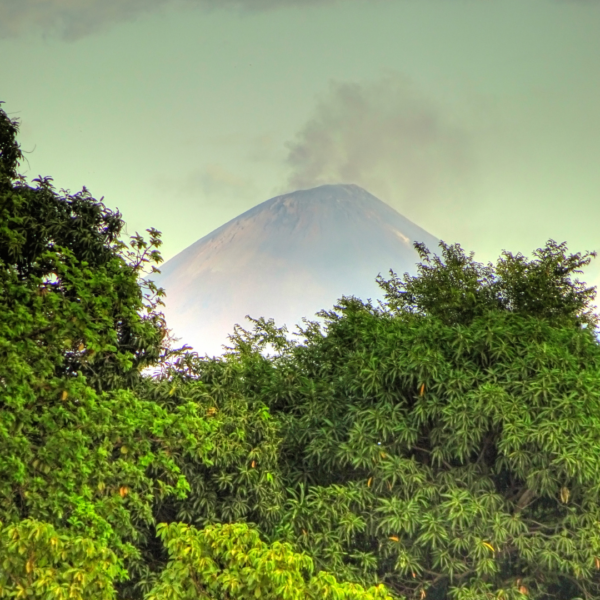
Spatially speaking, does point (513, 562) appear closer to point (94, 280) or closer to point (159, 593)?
point (159, 593)

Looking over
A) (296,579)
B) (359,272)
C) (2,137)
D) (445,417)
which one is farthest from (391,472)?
(359,272)

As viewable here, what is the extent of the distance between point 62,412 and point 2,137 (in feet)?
13.9

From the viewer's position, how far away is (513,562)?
13625 mm

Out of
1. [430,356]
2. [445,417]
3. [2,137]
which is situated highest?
[2,137]

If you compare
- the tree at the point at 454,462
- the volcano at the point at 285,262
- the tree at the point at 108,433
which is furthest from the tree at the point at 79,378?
the volcano at the point at 285,262

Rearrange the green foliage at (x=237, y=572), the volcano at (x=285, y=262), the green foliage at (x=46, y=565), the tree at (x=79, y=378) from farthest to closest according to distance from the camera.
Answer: the volcano at (x=285, y=262)
the tree at (x=79, y=378)
the green foliage at (x=237, y=572)
the green foliage at (x=46, y=565)

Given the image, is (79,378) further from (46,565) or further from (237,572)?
(237,572)

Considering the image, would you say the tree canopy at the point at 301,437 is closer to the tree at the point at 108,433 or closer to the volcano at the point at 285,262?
the tree at the point at 108,433

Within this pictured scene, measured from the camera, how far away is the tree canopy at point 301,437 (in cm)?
1149

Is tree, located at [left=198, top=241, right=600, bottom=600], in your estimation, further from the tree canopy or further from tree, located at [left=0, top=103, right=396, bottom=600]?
tree, located at [left=0, top=103, right=396, bottom=600]

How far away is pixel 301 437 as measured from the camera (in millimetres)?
14008

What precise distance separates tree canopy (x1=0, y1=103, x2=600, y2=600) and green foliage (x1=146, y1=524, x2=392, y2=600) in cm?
53

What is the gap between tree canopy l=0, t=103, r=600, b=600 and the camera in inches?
452

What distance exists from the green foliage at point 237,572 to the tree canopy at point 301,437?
20.7 inches
